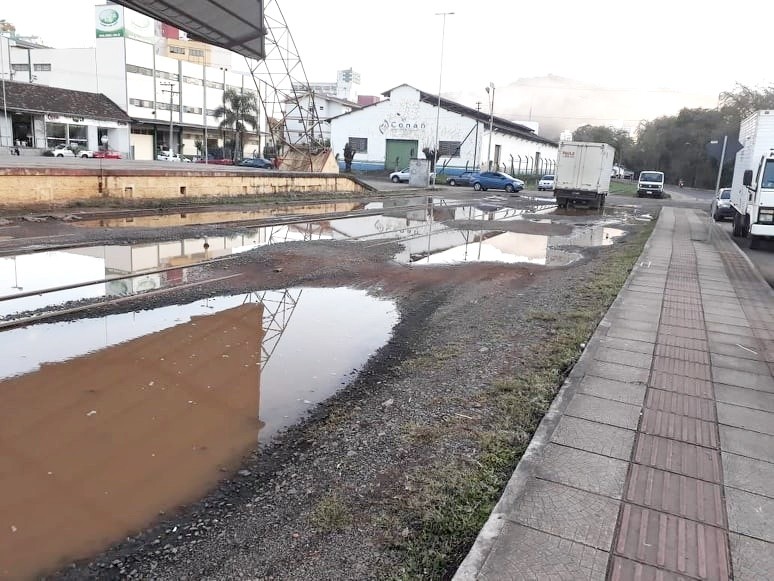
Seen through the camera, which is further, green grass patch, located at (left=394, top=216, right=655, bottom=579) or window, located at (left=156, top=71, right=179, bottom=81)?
window, located at (left=156, top=71, right=179, bottom=81)

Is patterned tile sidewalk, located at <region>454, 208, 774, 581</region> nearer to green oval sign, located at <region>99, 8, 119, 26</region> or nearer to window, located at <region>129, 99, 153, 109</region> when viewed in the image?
window, located at <region>129, 99, 153, 109</region>

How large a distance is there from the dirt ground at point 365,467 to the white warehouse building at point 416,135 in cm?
5193

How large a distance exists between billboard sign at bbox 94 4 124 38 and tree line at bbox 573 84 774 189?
Answer: 7021 centimetres

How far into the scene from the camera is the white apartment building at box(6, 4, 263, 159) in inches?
2667

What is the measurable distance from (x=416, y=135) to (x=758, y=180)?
47620 mm

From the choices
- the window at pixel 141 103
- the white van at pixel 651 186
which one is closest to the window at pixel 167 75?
the window at pixel 141 103

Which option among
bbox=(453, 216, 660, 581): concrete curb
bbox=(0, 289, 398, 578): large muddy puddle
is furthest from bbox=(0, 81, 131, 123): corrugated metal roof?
bbox=(453, 216, 660, 581): concrete curb

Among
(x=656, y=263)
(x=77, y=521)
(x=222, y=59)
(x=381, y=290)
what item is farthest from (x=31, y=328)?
(x=222, y=59)

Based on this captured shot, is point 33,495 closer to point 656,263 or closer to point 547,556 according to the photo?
point 547,556

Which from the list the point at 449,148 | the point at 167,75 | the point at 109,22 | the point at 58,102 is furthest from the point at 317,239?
the point at 109,22

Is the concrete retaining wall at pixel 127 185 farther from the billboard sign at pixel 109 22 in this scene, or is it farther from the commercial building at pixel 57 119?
the billboard sign at pixel 109 22

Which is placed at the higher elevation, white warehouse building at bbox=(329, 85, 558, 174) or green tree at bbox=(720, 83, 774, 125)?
green tree at bbox=(720, 83, 774, 125)

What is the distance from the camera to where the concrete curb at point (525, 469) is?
291cm

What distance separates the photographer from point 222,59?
101m
